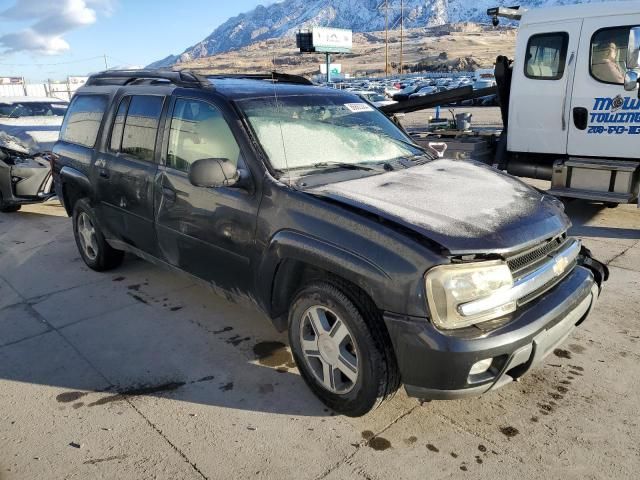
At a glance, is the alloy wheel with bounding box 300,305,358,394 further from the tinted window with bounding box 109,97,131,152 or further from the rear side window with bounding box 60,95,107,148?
the rear side window with bounding box 60,95,107,148

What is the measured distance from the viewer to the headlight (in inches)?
90.7

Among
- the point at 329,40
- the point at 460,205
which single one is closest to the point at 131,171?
the point at 460,205

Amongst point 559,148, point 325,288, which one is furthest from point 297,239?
point 559,148

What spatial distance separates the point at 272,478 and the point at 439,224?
4.80 feet

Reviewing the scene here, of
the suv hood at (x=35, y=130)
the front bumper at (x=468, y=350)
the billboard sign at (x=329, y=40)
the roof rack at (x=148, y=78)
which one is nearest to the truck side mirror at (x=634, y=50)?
the front bumper at (x=468, y=350)

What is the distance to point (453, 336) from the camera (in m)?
2.30

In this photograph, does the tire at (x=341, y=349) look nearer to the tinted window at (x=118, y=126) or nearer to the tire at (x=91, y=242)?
the tinted window at (x=118, y=126)

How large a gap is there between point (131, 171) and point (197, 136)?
2.75 feet

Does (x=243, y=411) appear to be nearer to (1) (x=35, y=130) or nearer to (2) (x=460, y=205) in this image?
(2) (x=460, y=205)

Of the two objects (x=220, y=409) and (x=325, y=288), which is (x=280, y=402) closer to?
(x=220, y=409)

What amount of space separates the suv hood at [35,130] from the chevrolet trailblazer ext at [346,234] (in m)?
5.63

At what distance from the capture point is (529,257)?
2629 millimetres

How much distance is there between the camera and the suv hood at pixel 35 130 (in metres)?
8.91

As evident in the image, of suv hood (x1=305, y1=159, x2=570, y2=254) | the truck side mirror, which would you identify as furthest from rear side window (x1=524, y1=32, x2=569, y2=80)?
suv hood (x1=305, y1=159, x2=570, y2=254)
